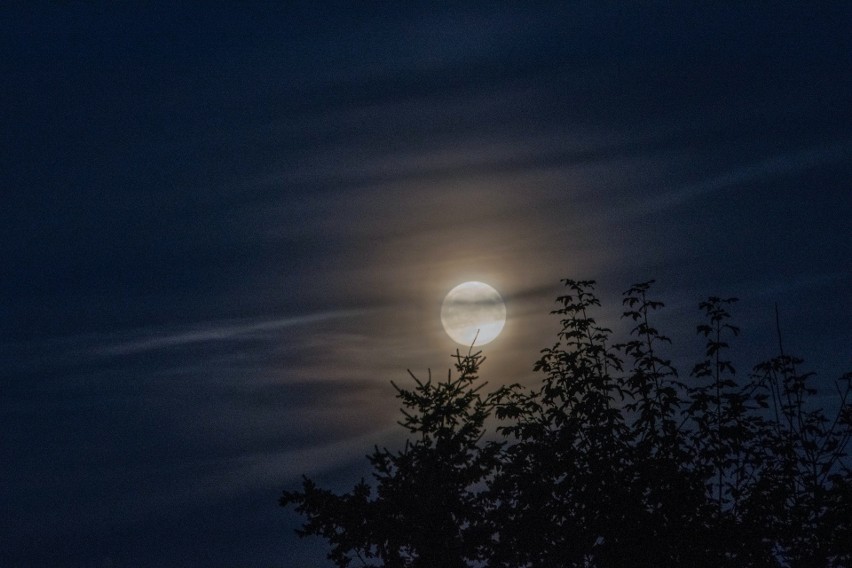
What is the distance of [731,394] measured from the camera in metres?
23.0

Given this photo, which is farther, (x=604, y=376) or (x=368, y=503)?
(x=604, y=376)

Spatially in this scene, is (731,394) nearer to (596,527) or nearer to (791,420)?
(791,420)

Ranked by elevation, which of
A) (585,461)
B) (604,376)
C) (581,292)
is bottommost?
(585,461)

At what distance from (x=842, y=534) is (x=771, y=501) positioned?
1.35m

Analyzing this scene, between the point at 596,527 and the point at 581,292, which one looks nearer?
the point at 596,527

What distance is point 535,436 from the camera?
2305cm

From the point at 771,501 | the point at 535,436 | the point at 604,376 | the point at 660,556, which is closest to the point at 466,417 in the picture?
the point at 535,436

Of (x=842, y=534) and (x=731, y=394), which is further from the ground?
(x=731, y=394)

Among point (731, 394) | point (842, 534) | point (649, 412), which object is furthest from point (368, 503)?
point (842, 534)

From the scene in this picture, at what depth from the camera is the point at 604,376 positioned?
922 inches

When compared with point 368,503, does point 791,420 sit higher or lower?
higher

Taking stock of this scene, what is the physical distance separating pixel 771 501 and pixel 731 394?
2.11 m

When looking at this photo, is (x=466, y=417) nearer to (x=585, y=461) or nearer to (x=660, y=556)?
(x=585, y=461)

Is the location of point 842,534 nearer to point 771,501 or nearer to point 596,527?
point 771,501
